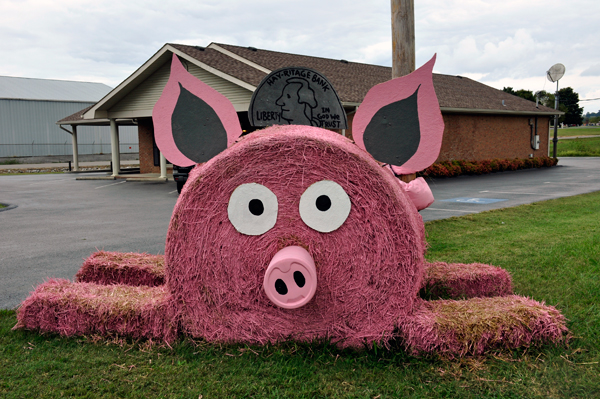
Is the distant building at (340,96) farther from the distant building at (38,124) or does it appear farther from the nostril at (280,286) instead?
the distant building at (38,124)

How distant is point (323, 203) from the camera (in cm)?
297

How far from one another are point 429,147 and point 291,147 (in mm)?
966

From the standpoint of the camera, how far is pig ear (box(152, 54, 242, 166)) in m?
3.41

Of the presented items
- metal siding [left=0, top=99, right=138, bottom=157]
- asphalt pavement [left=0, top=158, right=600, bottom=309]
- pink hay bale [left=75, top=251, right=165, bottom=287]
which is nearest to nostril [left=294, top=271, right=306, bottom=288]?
pink hay bale [left=75, top=251, right=165, bottom=287]

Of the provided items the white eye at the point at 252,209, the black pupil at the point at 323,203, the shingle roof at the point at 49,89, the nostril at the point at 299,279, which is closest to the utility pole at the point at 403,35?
the black pupil at the point at 323,203

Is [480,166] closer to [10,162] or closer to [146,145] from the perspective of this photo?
[146,145]

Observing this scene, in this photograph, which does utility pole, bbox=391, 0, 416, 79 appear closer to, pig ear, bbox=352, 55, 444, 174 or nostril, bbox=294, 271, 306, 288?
pig ear, bbox=352, 55, 444, 174

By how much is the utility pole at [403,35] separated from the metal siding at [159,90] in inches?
375

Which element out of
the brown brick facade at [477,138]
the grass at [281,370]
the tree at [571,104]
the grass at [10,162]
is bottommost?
the grass at [281,370]

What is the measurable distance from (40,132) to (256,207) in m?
38.7

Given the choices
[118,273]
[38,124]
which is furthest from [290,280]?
[38,124]

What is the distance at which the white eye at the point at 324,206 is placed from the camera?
2943mm

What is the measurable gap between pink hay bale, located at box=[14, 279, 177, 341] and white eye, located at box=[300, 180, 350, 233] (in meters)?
1.13

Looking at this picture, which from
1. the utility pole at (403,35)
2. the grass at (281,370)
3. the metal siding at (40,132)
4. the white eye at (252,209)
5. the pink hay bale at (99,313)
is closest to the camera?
the grass at (281,370)
